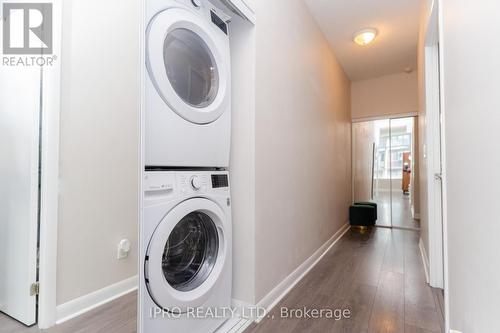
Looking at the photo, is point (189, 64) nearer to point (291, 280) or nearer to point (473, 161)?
point (473, 161)

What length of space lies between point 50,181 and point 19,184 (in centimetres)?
26

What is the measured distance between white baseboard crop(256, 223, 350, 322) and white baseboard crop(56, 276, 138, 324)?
2.94ft

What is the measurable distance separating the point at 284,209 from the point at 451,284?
1055 millimetres

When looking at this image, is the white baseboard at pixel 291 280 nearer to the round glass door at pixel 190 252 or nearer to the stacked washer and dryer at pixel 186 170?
the stacked washer and dryer at pixel 186 170

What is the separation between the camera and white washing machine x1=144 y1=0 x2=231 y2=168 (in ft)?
3.43

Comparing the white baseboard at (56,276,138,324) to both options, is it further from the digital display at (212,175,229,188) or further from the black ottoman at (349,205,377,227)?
the black ottoman at (349,205,377,227)

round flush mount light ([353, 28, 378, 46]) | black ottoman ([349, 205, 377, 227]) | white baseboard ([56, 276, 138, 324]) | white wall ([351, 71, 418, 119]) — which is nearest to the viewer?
white baseboard ([56, 276, 138, 324])

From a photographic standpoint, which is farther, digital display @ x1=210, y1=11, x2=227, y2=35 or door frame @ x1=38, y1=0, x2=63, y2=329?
digital display @ x1=210, y1=11, x2=227, y2=35

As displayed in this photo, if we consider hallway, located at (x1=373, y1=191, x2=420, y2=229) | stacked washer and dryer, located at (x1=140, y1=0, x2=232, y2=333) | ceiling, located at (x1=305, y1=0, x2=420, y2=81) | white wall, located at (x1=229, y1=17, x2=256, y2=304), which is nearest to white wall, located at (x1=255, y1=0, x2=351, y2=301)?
white wall, located at (x1=229, y1=17, x2=256, y2=304)

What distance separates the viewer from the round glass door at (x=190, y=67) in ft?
3.90

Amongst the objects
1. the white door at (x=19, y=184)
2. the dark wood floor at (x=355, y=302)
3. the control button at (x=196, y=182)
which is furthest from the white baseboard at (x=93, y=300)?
the control button at (x=196, y=182)

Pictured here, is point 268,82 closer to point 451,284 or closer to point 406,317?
point 451,284

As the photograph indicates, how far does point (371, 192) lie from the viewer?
4453mm

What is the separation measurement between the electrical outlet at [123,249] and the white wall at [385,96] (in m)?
4.54
